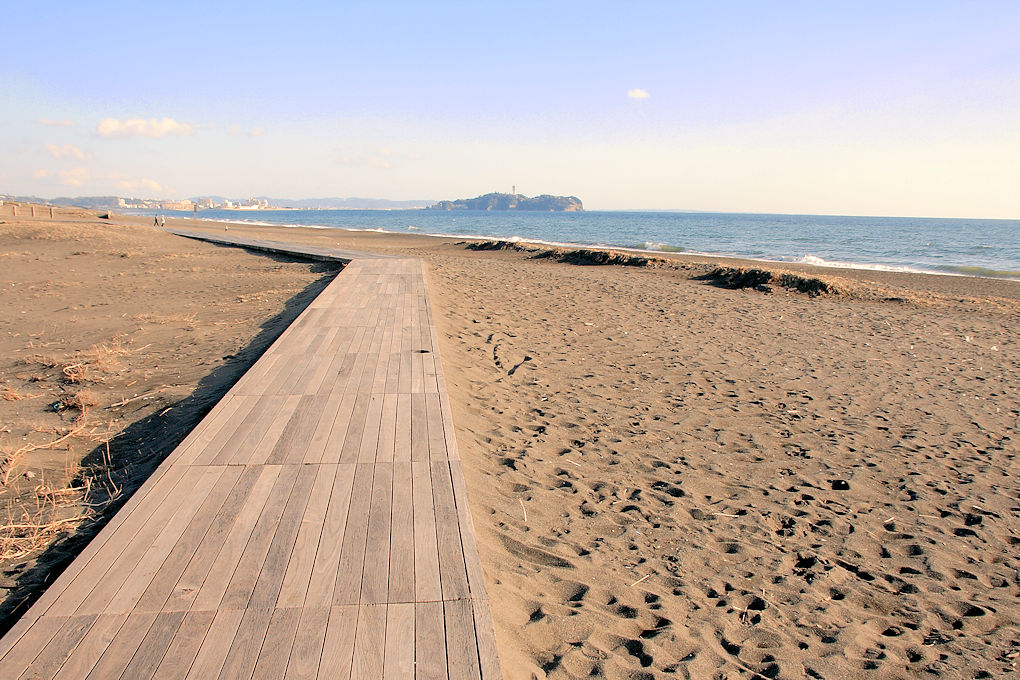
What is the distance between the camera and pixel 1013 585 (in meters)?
3.23

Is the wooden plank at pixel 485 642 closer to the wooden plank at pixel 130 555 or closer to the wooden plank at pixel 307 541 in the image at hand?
the wooden plank at pixel 307 541

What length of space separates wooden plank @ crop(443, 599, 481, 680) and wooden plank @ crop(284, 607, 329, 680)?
42cm

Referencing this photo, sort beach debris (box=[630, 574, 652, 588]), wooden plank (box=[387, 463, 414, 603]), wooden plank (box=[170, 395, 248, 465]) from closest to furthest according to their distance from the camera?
wooden plank (box=[387, 463, 414, 603])
beach debris (box=[630, 574, 652, 588])
wooden plank (box=[170, 395, 248, 465])

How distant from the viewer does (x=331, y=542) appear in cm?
267

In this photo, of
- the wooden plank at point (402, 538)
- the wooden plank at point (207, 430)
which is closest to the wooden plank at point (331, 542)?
the wooden plank at point (402, 538)

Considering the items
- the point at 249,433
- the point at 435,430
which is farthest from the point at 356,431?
the point at 249,433

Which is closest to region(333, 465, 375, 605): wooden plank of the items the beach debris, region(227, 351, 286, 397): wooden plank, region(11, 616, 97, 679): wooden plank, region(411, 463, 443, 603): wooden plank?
region(411, 463, 443, 603): wooden plank

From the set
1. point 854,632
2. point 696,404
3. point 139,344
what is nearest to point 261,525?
point 854,632

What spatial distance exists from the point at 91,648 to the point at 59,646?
0.11 metres

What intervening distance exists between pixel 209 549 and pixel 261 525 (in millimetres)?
247

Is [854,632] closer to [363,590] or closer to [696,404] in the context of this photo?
[363,590]

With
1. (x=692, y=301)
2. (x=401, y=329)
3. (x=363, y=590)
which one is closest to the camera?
(x=363, y=590)

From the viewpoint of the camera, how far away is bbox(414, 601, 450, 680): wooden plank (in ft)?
6.34

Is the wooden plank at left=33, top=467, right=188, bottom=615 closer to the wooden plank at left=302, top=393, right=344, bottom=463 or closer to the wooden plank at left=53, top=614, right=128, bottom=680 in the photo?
the wooden plank at left=53, top=614, right=128, bottom=680
